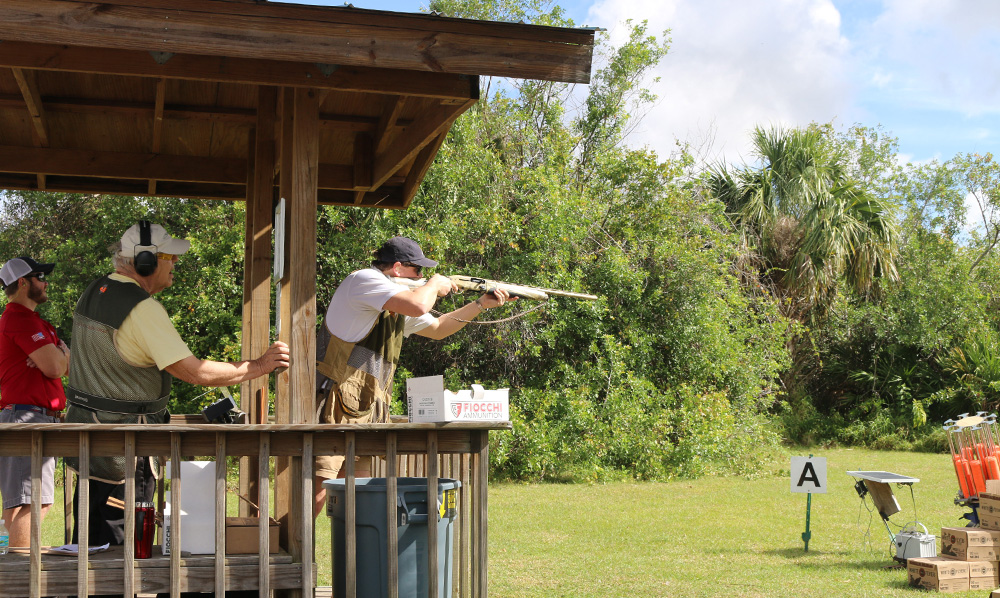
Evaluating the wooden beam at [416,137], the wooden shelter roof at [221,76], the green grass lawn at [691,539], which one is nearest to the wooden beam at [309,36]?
the wooden shelter roof at [221,76]

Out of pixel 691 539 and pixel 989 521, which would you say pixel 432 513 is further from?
pixel 691 539

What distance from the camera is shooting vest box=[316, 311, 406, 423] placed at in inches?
202

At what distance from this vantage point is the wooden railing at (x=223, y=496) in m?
3.81

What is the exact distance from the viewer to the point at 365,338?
5.19 metres

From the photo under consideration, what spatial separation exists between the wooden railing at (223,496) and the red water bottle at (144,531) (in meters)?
0.09

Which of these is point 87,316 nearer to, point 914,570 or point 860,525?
point 914,570

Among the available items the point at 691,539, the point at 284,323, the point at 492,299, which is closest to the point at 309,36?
the point at 284,323

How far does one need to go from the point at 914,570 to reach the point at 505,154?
34.7 ft

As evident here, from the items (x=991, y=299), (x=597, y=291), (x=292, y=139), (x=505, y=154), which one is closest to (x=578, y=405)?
(x=597, y=291)

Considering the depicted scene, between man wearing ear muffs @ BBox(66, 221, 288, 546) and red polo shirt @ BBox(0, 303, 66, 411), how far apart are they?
1292 millimetres

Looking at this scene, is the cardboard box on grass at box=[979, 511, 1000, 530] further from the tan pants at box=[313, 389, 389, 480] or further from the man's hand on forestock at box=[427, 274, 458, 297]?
the tan pants at box=[313, 389, 389, 480]

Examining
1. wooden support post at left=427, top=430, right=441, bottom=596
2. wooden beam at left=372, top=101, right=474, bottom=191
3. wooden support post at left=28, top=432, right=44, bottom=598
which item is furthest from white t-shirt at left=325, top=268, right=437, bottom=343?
wooden support post at left=28, top=432, right=44, bottom=598

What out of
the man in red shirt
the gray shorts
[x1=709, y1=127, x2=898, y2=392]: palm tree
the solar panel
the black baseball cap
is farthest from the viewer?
[x1=709, y1=127, x2=898, y2=392]: palm tree

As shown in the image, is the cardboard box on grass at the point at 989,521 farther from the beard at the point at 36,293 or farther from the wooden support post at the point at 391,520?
the beard at the point at 36,293
